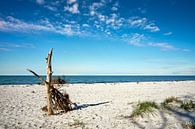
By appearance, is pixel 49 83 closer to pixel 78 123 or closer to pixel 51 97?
pixel 51 97

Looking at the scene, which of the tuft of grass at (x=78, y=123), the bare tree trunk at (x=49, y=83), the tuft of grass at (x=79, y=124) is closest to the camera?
the tuft of grass at (x=79, y=124)

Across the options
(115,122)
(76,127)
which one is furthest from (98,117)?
(76,127)

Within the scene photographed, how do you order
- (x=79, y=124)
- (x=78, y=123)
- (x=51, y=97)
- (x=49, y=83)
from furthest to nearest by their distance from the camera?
(x=51, y=97) < (x=49, y=83) < (x=78, y=123) < (x=79, y=124)

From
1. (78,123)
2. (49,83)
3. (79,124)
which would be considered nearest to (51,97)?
(49,83)

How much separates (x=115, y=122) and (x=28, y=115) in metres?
4.45

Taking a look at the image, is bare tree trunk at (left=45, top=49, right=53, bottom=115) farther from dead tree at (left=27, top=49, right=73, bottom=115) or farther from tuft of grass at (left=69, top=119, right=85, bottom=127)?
tuft of grass at (left=69, top=119, right=85, bottom=127)

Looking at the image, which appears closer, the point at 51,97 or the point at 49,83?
the point at 49,83

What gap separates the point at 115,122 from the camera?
8414 millimetres

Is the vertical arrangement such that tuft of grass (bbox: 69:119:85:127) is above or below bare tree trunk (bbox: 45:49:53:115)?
below

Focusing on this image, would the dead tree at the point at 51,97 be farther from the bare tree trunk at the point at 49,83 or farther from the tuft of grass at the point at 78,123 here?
the tuft of grass at the point at 78,123

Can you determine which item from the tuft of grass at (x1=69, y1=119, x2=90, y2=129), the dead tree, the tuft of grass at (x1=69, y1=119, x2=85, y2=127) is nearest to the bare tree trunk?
the dead tree

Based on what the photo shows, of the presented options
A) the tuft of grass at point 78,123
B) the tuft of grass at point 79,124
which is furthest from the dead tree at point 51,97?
the tuft of grass at point 79,124

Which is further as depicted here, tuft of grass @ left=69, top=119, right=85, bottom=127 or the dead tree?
the dead tree

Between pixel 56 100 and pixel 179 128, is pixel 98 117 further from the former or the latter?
pixel 179 128
